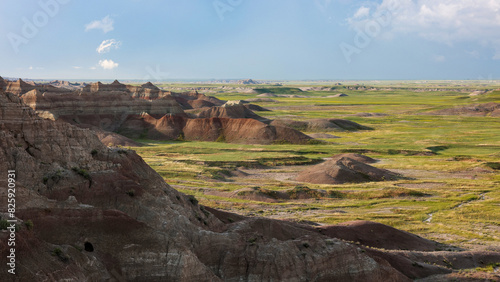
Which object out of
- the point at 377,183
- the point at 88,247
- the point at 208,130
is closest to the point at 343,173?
the point at 377,183

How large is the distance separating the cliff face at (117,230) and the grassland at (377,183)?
71.0 feet

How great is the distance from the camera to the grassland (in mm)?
50125

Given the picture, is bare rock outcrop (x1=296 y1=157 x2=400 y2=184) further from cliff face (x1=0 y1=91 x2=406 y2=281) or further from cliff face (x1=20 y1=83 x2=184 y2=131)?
cliff face (x1=20 y1=83 x2=184 y2=131)

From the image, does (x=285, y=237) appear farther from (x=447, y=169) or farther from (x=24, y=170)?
(x=447, y=169)

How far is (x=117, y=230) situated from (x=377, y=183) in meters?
52.7

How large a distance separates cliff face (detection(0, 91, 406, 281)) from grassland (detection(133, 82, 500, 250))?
21.7 meters

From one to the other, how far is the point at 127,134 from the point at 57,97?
17766mm

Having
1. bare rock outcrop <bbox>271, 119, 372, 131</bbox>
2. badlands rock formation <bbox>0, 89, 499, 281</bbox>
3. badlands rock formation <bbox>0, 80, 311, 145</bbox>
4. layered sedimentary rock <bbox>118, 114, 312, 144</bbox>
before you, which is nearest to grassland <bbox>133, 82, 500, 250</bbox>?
bare rock outcrop <bbox>271, 119, 372, 131</bbox>

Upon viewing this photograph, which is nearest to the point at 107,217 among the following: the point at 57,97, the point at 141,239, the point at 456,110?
the point at 141,239

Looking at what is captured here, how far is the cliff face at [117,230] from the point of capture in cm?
2011

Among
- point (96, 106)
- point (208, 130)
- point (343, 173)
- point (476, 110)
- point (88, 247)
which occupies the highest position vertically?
point (96, 106)

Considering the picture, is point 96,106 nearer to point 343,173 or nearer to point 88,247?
point 343,173

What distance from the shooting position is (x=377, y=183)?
68.1 meters

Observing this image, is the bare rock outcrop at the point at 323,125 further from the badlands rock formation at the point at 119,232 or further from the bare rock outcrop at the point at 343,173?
the badlands rock formation at the point at 119,232
